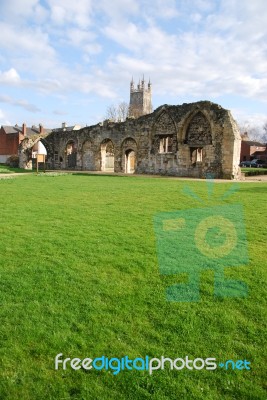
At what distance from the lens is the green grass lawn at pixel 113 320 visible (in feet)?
9.82

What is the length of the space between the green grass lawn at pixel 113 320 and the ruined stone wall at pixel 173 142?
19.0 metres

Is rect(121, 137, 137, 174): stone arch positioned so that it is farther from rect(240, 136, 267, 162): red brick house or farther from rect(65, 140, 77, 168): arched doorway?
rect(240, 136, 267, 162): red brick house

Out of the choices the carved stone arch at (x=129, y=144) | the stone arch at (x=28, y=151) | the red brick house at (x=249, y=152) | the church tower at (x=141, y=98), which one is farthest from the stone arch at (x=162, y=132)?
the church tower at (x=141, y=98)

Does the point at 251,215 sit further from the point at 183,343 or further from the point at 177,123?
the point at 177,123

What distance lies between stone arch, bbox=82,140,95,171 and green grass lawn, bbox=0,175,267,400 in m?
29.0

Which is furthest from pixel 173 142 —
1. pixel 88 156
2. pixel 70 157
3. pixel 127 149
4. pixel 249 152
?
pixel 249 152

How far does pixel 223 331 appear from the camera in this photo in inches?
147

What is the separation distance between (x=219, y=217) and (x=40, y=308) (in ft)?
21.0

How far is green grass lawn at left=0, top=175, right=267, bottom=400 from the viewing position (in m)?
2.99

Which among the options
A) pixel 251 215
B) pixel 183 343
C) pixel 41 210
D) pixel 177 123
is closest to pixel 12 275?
pixel 183 343

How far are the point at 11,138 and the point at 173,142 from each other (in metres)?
37.0

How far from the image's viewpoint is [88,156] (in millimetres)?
36031

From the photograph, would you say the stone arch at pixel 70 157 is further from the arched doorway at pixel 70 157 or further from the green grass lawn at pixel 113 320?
the green grass lawn at pixel 113 320

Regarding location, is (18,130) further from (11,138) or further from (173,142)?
(173,142)
